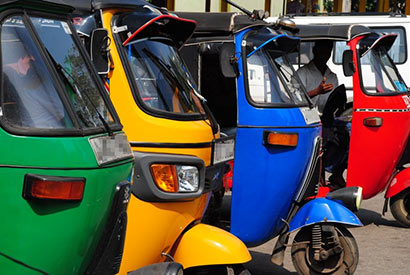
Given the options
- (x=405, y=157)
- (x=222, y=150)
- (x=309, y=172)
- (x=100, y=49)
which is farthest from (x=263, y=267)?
(x=100, y=49)

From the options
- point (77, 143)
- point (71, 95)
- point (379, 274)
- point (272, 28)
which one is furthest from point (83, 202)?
point (379, 274)

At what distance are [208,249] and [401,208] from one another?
4575 mm

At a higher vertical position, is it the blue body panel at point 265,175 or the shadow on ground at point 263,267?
the blue body panel at point 265,175

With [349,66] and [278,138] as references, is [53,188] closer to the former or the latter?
[278,138]

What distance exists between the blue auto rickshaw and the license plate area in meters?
0.76

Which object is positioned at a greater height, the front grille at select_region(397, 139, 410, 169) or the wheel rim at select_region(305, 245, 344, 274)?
the front grille at select_region(397, 139, 410, 169)

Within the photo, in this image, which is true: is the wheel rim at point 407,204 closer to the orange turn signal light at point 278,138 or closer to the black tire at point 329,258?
the black tire at point 329,258

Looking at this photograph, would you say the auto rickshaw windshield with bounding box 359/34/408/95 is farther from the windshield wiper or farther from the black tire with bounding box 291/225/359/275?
the windshield wiper

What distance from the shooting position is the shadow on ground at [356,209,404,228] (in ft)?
30.5

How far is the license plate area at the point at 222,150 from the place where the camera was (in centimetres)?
514

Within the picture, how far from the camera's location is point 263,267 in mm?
7164

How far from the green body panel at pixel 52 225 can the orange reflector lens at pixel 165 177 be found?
3.02ft

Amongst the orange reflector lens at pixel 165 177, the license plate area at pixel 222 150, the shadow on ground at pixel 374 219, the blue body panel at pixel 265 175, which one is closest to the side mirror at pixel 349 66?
the blue body panel at pixel 265 175

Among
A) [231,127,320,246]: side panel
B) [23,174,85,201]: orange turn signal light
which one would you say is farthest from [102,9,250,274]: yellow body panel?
[231,127,320,246]: side panel
